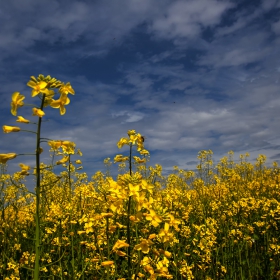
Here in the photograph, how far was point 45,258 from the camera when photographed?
5004 millimetres

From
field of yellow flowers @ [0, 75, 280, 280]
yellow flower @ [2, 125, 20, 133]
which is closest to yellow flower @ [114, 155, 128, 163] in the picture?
field of yellow flowers @ [0, 75, 280, 280]

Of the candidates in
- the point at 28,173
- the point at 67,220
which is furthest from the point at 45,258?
the point at 28,173

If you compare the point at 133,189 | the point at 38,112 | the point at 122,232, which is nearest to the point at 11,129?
the point at 38,112

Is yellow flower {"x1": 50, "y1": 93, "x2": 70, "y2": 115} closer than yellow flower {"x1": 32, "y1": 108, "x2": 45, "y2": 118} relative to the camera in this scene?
No

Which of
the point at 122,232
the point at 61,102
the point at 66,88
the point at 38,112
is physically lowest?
the point at 122,232

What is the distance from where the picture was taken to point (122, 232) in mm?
6969

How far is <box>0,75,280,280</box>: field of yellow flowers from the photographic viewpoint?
9.00ft

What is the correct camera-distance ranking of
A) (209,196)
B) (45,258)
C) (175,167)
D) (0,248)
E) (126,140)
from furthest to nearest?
(175,167), (209,196), (0,248), (45,258), (126,140)

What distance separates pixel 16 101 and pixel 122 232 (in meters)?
4.90

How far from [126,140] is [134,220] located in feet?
4.04

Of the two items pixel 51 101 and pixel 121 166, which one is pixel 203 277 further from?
pixel 121 166

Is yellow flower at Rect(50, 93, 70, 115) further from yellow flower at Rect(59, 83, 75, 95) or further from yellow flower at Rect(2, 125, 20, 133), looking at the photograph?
yellow flower at Rect(2, 125, 20, 133)

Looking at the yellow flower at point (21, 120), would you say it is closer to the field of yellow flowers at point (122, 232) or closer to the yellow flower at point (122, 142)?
the field of yellow flowers at point (122, 232)

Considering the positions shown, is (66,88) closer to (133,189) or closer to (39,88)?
(39,88)
